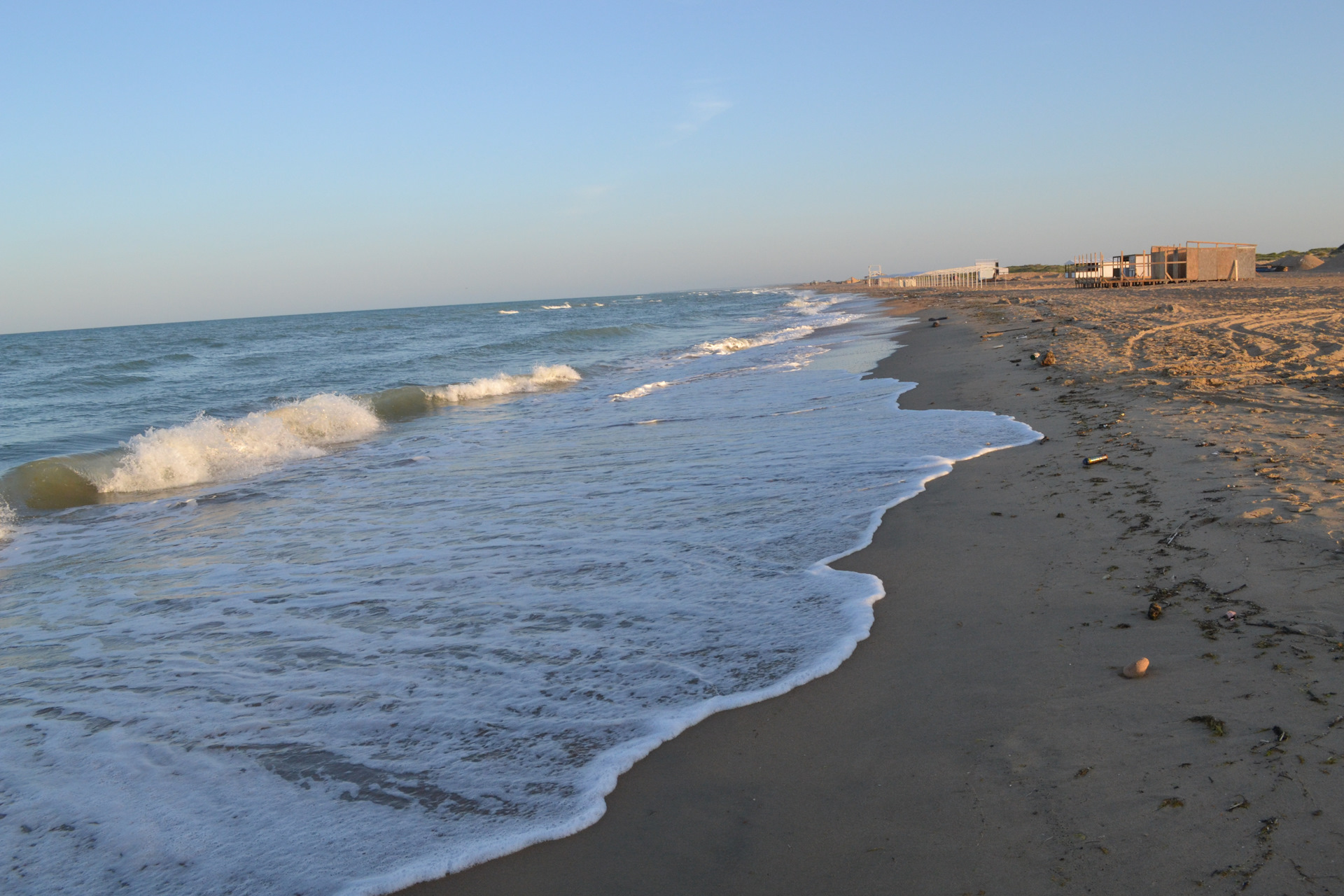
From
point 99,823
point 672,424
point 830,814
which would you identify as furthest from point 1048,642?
point 672,424

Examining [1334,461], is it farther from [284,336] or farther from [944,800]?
[284,336]

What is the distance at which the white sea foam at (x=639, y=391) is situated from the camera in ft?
43.5

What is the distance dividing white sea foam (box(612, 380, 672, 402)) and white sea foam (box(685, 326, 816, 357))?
→ 6384mm

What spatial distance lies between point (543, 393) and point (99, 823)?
13.4m

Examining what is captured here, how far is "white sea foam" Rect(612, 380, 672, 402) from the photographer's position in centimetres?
1325

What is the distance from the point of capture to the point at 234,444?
33.6 feet

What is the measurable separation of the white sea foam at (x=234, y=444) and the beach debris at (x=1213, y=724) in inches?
367

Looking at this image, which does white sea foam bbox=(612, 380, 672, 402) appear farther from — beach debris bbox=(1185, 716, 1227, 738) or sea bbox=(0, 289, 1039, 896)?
beach debris bbox=(1185, 716, 1227, 738)

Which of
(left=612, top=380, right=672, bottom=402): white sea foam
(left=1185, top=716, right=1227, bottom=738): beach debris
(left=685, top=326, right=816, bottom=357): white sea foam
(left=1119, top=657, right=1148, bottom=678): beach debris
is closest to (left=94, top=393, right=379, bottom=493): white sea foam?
(left=612, top=380, right=672, bottom=402): white sea foam

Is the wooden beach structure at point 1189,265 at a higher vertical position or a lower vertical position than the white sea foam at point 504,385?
higher

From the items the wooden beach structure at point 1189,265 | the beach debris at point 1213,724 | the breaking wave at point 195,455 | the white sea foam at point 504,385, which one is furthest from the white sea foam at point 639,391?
the wooden beach structure at point 1189,265

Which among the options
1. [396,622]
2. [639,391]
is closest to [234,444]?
[639,391]

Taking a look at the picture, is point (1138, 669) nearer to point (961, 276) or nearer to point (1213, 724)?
point (1213, 724)

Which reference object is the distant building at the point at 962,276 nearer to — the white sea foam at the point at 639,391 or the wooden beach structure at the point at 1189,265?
the wooden beach structure at the point at 1189,265
